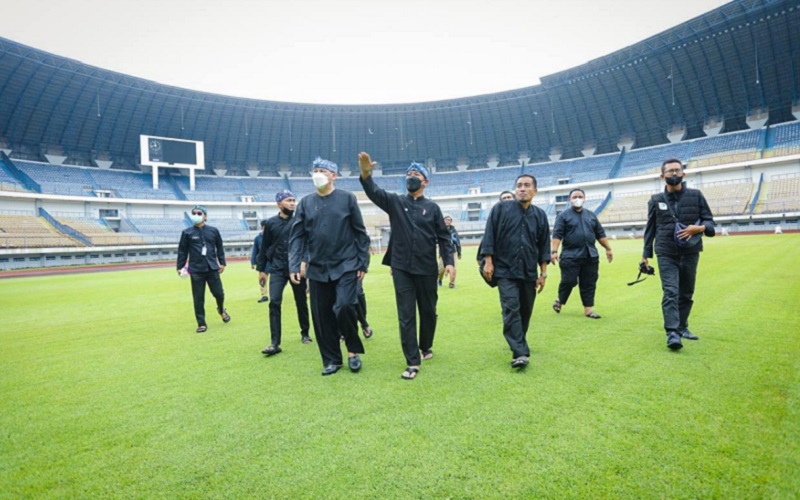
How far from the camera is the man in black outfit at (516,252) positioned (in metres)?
4.59

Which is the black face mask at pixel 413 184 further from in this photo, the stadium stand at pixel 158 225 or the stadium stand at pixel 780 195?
the stadium stand at pixel 158 225

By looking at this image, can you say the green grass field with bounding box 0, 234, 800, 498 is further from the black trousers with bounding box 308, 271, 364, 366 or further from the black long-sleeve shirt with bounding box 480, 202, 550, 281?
the black long-sleeve shirt with bounding box 480, 202, 550, 281

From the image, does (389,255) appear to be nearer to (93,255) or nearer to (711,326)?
(711,326)

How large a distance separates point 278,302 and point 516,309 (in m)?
3.17

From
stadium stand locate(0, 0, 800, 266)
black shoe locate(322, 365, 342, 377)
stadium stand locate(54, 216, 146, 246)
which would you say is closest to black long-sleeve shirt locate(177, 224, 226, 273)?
black shoe locate(322, 365, 342, 377)

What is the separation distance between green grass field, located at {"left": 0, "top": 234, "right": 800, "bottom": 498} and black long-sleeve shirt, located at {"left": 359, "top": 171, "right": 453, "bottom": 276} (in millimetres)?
1157

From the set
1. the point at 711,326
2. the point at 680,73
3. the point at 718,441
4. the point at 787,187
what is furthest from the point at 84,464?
the point at 680,73

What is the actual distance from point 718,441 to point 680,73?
54.2 metres

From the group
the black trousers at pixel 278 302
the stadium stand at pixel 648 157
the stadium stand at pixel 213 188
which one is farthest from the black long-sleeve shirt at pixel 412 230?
the stadium stand at pixel 213 188

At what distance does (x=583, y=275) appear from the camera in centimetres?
703

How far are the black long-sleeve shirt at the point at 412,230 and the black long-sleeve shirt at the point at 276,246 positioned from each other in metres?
1.95

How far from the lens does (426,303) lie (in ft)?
15.3

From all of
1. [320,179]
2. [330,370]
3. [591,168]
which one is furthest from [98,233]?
[591,168]

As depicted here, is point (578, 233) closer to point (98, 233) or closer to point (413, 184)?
point (413, 184)
